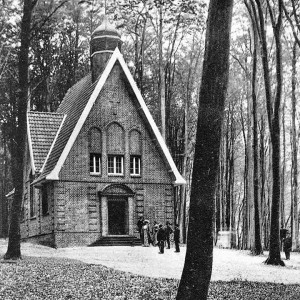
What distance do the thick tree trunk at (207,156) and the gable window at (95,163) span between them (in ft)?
69.1

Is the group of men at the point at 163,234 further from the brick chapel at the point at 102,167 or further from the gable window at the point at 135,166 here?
the gable window at the point at 135,166

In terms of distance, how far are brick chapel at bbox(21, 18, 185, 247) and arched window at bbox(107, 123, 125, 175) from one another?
2.1 inches

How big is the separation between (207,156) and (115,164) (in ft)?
71.1

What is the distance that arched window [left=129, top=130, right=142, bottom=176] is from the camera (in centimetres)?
3138

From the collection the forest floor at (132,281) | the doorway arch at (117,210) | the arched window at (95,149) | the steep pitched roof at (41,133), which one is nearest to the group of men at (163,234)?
the doorway arch at (117,210)

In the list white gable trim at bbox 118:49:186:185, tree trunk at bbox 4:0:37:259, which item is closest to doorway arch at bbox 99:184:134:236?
white gable trim at bbox 118:49:186:185

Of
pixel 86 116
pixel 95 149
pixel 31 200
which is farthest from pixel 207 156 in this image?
pixel 31 200

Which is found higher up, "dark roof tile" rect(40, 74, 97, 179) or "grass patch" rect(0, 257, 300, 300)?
"dark roof tile" rect(40, 74, 97, 179)

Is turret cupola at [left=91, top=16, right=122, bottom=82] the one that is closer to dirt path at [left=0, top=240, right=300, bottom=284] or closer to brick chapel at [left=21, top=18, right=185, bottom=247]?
brick chapel at [left=21, top=18, right=185, bottom=247]

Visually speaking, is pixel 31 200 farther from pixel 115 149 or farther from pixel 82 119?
pixel 82 119

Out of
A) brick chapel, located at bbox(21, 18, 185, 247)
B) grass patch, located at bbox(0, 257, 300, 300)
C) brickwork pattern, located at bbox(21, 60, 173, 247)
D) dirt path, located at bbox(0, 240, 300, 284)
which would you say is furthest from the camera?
brick chapel, located at bbox(21, 18, 185, 247)

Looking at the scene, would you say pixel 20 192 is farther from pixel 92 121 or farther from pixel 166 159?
pixel 166 159

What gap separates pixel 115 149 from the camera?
101ft

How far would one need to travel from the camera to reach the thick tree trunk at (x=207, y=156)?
934 cm
